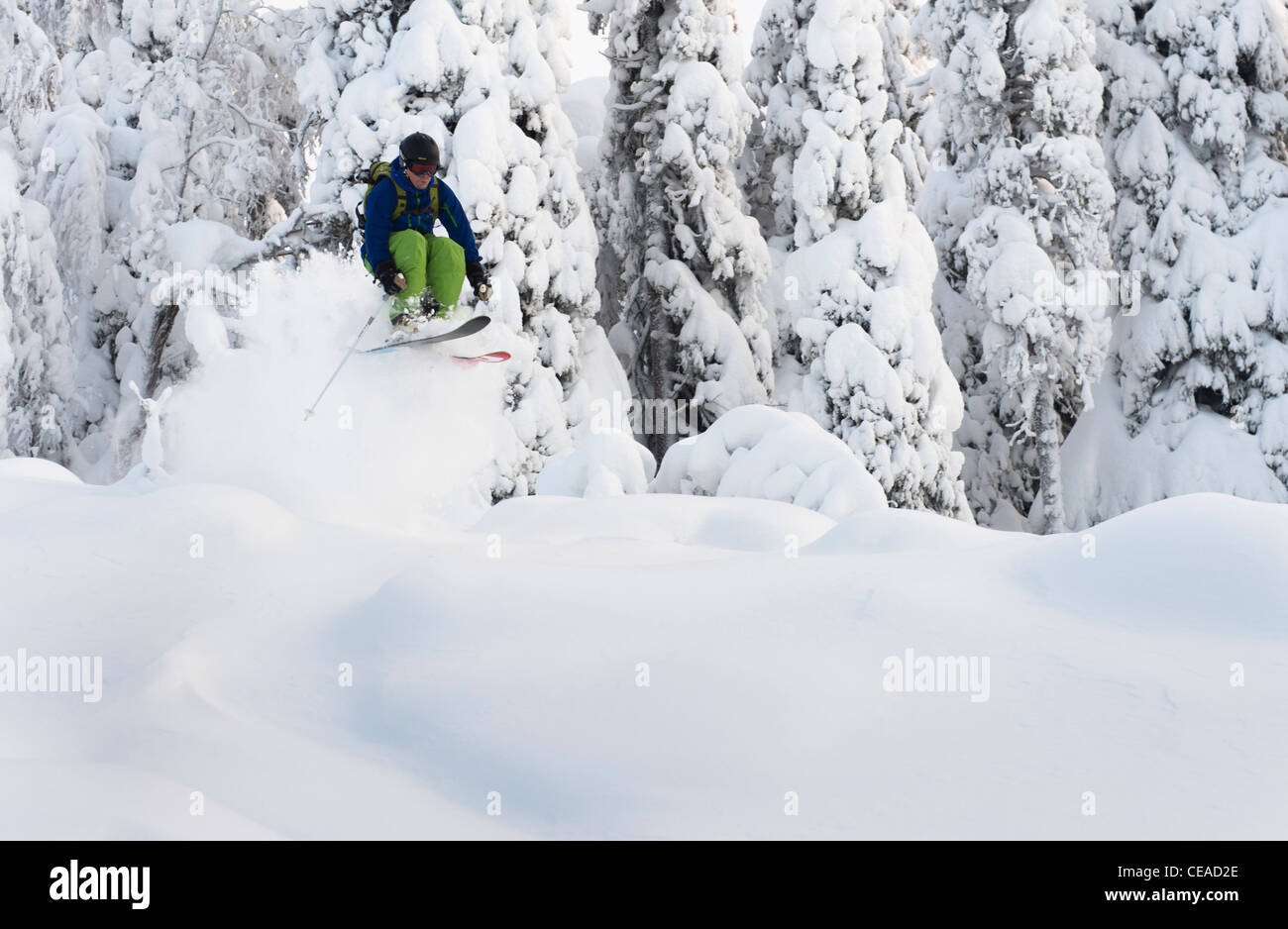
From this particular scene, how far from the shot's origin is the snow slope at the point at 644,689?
11.0 ft

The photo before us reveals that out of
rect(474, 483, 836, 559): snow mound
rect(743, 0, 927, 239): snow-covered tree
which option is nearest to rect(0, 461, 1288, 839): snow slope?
rect(474, 483, 836, 559): snow mound

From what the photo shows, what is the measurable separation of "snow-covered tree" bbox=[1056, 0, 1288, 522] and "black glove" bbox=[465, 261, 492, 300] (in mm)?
12233

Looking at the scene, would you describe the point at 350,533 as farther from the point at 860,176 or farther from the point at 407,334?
the point at 860,176

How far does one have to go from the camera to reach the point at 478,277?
28.0ft

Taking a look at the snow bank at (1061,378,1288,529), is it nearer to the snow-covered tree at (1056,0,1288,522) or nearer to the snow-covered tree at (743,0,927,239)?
the snow-covered tree at (1056,0,1288,522)

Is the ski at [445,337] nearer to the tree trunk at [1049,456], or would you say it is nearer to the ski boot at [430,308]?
the ski boot at [430,308]

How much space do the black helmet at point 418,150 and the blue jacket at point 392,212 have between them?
0.53 ft

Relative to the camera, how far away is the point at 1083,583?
175 inches

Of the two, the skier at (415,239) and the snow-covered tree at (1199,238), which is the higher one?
the snow-covered tree at (1199,238)

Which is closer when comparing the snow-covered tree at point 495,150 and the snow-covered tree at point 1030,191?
the snow-covered tree at point 495,150

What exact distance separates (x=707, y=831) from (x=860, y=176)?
14696 millimetres

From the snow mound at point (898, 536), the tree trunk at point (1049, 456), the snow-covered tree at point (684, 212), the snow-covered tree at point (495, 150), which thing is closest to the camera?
the snow mound at point (898, 536)

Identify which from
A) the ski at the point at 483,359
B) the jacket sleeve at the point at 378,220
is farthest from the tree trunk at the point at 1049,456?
the jacket sleeve at the point at 378,220
